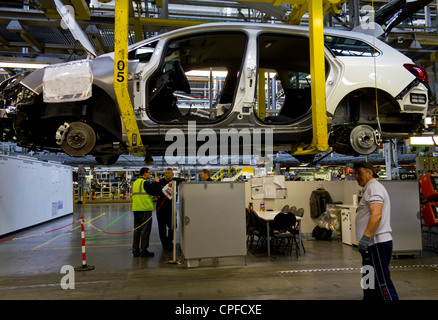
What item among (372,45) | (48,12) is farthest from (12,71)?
(372,45)

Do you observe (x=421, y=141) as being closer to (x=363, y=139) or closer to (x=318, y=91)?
(x=363, y=139)

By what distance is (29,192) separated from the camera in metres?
9.66

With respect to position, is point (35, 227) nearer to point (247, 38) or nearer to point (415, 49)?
point (247, 38)

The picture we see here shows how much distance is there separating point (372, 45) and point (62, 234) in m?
8.58

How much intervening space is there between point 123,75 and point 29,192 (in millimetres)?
8232

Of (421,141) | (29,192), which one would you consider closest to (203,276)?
(421,141)

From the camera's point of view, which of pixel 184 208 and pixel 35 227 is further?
pixel 35 227

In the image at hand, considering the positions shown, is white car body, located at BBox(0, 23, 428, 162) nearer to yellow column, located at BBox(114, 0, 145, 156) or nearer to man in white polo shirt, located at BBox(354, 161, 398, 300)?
yellow column, located at BBox(114, 0, 145, 156)

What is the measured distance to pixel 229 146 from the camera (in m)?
3.64

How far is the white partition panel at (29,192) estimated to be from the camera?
27.5 feet

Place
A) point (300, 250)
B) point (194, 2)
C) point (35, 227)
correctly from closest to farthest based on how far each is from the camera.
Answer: point (194, 2), point (300, 250), point (35, 227)

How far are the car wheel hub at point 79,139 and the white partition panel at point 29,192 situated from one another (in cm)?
615

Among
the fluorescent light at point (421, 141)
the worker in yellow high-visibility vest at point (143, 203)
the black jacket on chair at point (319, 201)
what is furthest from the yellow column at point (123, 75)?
the black jacket on chair at point (319, 201)

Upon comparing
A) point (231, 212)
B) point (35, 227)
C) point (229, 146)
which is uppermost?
point (229, 146)
